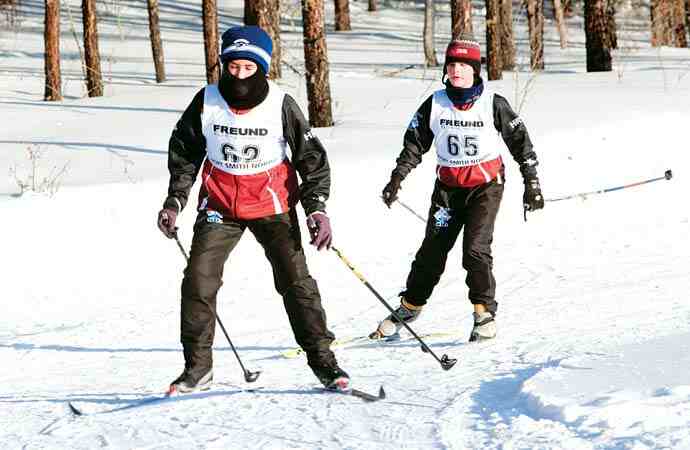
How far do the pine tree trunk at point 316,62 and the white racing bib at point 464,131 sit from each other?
6334 millimetres

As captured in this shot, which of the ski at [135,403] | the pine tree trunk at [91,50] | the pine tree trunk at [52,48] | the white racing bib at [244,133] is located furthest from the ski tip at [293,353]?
the pine tree trunk at [91,50]

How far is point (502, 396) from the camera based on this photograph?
505 cm

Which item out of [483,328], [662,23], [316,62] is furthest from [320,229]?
[662,23]

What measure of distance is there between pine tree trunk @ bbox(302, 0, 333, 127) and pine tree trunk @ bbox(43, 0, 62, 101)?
827cm

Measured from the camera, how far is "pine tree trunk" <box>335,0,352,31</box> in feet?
115

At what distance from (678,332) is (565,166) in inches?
243

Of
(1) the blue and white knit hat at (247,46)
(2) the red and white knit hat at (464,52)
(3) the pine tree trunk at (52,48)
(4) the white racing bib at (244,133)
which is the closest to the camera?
(1) the blue and white knit hat at (247,46)

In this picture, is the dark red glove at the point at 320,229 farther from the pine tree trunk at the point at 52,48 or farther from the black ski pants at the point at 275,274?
the pine tree trunk at the point at 52,48

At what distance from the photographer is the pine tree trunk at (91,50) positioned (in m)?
22.1

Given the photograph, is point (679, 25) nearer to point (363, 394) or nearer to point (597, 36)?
point (597, 36)

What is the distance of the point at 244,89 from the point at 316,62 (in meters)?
8.31

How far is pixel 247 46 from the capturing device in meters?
5.02

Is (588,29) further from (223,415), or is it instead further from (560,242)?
(223,415)

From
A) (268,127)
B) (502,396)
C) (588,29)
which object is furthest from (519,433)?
(588,29)
